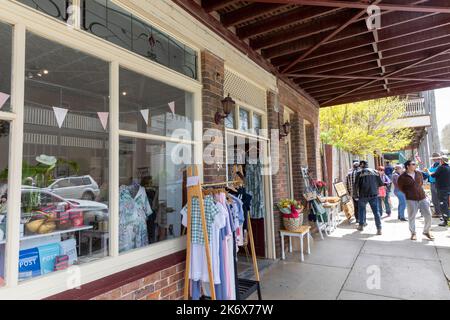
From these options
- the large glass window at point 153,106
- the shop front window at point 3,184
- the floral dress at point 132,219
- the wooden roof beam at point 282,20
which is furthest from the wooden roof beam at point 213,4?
the shop front window at point 3,184

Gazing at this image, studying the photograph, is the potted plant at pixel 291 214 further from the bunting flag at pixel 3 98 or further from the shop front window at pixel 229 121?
the bunting flag at pixel 3 98

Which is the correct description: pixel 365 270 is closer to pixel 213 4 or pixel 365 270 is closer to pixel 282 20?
pixel 282 20

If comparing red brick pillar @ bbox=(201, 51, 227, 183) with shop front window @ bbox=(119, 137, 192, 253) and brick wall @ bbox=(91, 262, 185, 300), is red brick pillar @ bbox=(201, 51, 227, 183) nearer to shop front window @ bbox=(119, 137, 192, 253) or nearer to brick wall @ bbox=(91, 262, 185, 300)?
shop front window @ bbox=(119, 137, 192, 253)

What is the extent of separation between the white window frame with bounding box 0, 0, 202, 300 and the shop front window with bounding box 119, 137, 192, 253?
0.12 m

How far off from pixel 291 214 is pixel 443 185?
4573mm

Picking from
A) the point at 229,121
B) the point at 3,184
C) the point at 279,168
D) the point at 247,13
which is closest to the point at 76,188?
the point at 3,184

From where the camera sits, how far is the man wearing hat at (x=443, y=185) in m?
6.68

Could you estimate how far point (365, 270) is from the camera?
406 cm

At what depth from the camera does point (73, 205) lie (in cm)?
253

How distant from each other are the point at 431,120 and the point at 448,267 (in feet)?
41.0

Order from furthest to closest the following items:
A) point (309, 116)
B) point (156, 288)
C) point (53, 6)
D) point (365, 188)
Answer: point (309, 116), point (365, 188), point (156, 288), point (53, 6)

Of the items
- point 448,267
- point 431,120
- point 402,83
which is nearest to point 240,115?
point 448,267

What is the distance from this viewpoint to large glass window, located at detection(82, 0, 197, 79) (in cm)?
227

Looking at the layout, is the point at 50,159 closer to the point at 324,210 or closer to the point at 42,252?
the point at 42,252
